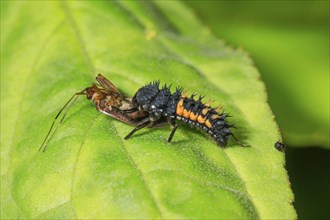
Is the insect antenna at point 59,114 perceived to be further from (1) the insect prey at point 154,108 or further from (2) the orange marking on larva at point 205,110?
(2) the orange marking on larva at point 205,110

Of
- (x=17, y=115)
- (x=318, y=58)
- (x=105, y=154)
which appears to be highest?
(x=318, y=58)

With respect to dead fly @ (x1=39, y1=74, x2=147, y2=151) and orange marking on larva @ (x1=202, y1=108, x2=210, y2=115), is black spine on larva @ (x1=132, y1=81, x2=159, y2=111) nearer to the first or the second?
dead fly @ (x1=39, y1=74, x2=147, y2=151)

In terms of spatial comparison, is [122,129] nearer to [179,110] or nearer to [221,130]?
[179,110]

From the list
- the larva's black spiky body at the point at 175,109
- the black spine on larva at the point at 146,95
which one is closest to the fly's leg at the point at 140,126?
the larva's black spiky body at the point at 175,109

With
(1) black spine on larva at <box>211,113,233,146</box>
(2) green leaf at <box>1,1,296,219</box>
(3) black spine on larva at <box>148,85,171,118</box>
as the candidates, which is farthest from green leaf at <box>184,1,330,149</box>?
(3) black spine on larva at <box>148,85,171,118</box>

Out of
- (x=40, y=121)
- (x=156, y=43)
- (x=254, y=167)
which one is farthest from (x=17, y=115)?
(x=254, y=167)

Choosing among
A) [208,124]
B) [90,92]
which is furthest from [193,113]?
[90,92]

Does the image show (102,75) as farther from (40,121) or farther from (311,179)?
(311,179)
